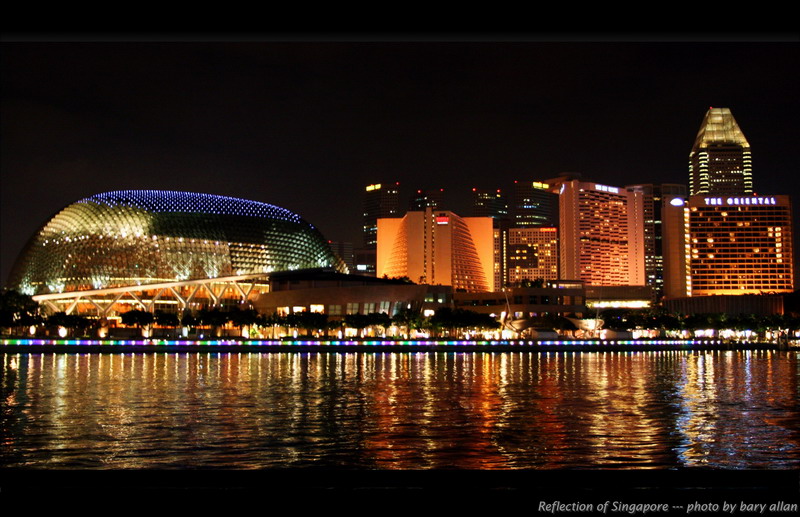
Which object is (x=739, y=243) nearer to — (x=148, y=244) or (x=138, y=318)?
(x=148, y=244)

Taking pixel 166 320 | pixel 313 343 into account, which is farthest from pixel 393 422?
pixel 166 320

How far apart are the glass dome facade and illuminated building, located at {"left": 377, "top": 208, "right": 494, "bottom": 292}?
54.7m

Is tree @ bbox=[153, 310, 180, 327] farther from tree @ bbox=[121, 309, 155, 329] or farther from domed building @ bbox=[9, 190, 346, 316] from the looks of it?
domed building @ bbox=[9, 190, 346, 316]

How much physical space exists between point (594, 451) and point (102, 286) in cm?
9694

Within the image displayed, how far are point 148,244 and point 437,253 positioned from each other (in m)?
76.8

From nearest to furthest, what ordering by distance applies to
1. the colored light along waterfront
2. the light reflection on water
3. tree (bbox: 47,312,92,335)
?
the light reflection on water → the colored light along waterfront → tree (bbox: 47,312,92,335)

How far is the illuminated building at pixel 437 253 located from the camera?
563ft

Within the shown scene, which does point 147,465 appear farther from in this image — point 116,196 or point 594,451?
point 116,196

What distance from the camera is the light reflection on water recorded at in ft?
49.5

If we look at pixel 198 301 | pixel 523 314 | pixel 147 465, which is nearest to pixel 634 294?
pixel 523 314

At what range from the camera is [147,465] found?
1437 cm

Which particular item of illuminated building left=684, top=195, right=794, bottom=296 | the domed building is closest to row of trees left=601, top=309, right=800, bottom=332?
the domed building

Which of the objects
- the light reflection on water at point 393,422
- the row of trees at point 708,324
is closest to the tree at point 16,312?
the light reflection on water at point 393,422

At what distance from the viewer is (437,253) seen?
17162 centimetres
